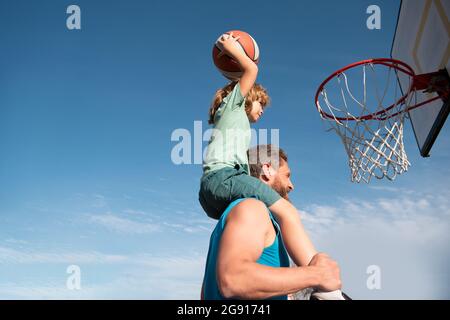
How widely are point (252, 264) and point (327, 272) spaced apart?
1.30ft

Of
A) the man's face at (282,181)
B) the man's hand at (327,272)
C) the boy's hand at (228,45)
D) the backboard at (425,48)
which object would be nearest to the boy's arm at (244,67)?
the boy's hand at (228,45)

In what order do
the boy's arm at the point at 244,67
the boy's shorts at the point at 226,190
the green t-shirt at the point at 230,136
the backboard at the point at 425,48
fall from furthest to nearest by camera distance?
the backboard at the point at 425,48 → the boy's arm at the point at 244,67 → the green t-shirt at the point at 230,136 → the boy's shorts at the point at 226,190

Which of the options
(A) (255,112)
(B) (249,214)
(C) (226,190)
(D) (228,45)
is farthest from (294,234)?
(D) (228,45)

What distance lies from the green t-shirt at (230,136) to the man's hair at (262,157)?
409mm

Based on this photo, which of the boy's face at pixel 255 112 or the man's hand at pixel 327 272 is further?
the boy's face at pixel 255 112

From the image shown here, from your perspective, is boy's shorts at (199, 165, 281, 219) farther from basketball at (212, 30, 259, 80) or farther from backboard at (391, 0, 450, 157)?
backboard at (391, 0, 450, 157)

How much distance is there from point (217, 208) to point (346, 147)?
11.8ft

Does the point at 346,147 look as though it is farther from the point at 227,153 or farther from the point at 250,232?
the point at 250,232

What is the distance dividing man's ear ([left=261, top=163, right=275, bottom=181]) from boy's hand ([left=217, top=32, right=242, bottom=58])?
30.5 inches

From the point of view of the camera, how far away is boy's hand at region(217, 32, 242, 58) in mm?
2906

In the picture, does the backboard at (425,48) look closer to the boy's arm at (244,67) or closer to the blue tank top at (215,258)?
the boy's arm at (244,67)

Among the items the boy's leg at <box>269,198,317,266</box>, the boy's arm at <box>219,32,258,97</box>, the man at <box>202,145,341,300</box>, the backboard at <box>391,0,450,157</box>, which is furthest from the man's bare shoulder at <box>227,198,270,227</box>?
the backboard at <box>391,0,450,157</box>

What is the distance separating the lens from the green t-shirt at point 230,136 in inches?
101

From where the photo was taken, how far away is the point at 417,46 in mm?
6078
